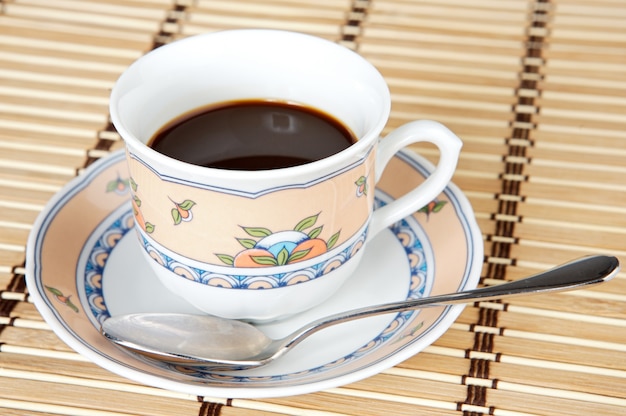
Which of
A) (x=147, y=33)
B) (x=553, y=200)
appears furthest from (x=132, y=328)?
(x=147, y=33)

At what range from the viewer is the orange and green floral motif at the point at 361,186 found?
30.1 inches

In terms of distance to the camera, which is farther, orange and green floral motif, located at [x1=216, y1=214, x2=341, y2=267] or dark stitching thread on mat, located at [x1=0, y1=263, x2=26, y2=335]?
dark stitching thread on mat, located at [x1=0, y1=263, x2=26, y2=335]

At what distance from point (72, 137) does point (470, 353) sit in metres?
0.62

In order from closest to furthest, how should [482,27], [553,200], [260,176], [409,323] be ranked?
[260,176] → [409,323] → [553,200] → [482,27]

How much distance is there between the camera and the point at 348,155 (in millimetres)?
719

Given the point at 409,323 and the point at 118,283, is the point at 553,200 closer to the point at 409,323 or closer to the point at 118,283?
the point at 409,323

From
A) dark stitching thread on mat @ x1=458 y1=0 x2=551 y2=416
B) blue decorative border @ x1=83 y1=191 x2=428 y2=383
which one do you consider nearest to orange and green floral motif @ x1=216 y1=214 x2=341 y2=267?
blue decorative border @ x1=83 y1=191 x2=428 y2=383

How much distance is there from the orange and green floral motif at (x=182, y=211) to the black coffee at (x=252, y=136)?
0.33 feet

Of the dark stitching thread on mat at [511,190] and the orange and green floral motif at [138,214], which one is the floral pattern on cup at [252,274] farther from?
the dark stitching thread on mat at [511,190]

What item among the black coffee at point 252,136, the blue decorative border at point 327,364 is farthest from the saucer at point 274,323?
the black coffee at point 252,136

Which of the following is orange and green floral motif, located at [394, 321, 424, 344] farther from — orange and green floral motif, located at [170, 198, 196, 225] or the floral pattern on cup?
orange and green floral motif, located at [170, 198, 196, 225]

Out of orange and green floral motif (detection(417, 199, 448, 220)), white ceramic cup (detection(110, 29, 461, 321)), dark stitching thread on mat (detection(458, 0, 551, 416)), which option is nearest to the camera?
white ceramic cup (detection(110, 29, 461, 321))

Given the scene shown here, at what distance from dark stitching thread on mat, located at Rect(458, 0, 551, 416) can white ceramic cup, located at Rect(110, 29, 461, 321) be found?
149 mm

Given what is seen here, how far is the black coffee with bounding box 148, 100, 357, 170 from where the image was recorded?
839 millimetres
